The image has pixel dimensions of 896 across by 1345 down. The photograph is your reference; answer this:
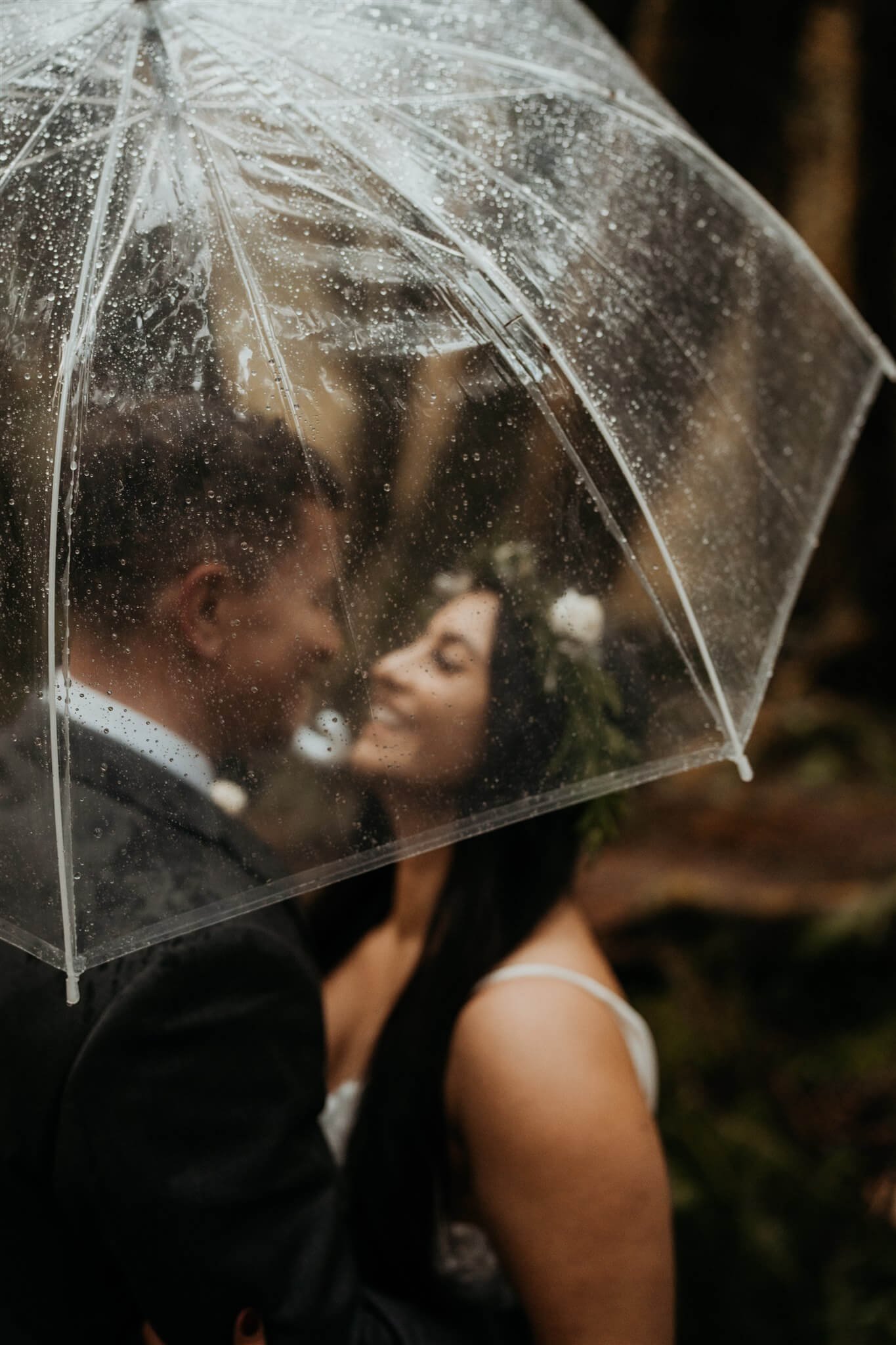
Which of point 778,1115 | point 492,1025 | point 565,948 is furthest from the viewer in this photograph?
point 778,1115

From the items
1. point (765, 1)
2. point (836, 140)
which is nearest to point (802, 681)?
point (836, 140)

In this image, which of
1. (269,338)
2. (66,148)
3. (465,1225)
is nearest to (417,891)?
(465,1225)

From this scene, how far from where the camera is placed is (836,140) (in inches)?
198

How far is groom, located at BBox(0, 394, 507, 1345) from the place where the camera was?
1.33 meters

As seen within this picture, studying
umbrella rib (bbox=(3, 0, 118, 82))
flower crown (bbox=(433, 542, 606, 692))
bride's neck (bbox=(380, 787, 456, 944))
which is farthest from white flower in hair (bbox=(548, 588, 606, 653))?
umbrella rib (bbox=(3, 0, 118, 82))

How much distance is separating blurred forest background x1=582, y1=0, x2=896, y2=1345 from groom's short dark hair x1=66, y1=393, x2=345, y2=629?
9.67 ft

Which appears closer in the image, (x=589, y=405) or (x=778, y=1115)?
(x=589, y=405)

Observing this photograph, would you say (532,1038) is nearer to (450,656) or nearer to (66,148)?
(450,656)

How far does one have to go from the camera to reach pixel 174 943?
1.46 m

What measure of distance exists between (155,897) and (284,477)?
51cm

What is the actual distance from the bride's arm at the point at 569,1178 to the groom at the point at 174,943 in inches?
11.6

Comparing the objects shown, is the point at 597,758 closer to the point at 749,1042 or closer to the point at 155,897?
the point at 155,897

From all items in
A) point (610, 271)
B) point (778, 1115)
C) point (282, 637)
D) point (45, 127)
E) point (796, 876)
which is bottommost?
point (778, 1115)

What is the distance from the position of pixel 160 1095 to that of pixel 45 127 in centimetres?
123
